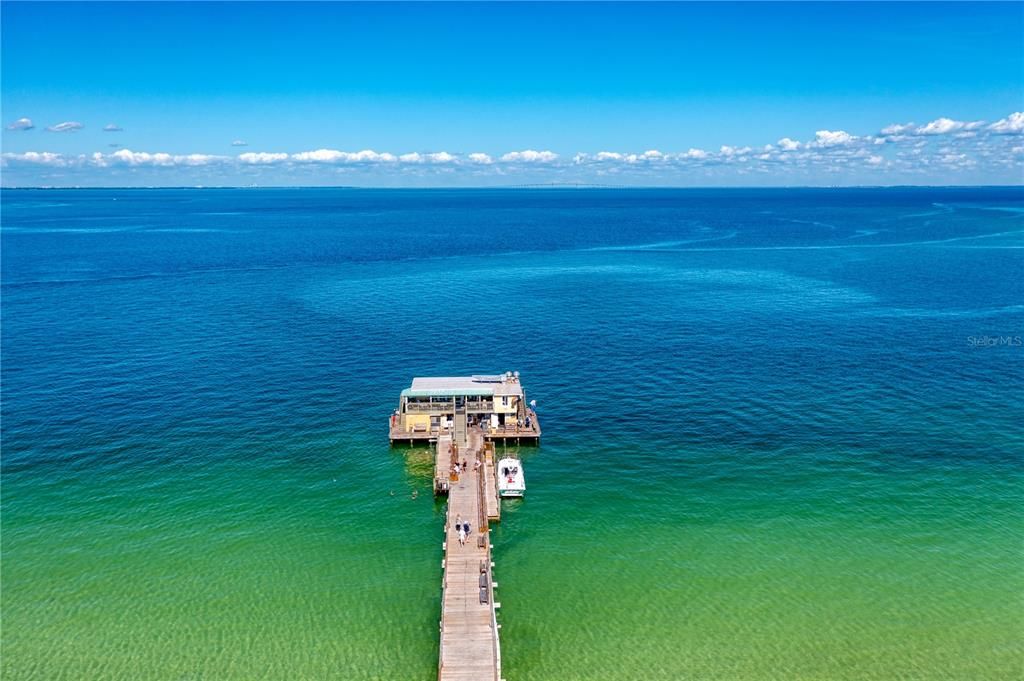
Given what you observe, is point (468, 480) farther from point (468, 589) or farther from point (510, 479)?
point (468, 589)

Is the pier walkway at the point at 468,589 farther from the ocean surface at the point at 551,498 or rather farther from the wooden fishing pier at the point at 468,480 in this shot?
the ocean surface at the point at 551,498

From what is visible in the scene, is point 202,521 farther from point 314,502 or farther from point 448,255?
point 448,255

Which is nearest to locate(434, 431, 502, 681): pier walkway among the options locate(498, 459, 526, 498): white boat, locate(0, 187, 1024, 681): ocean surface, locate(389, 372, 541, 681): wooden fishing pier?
locate(389, 372, 541, 681): wooden fishing pier

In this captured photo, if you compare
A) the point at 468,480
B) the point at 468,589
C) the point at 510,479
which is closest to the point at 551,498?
the point at 510,479

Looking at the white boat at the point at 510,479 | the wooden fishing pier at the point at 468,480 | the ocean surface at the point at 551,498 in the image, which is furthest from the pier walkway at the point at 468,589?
the ocean surface at the point at 551,498

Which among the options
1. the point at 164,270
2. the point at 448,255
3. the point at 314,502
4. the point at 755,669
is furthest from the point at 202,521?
the point at 448,255

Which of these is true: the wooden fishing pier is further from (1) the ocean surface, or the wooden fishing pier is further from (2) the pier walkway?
Answer: (1) the ocean surface

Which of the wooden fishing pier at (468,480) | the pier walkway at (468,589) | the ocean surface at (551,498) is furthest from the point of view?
the ocean surface at (551,498)

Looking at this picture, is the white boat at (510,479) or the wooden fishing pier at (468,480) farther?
the white boat at (510,479)
